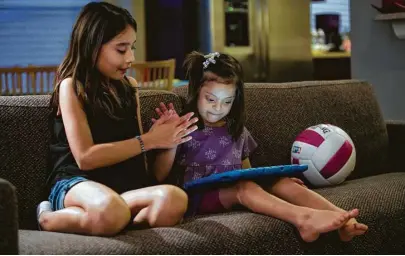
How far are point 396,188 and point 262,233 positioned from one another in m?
0.76

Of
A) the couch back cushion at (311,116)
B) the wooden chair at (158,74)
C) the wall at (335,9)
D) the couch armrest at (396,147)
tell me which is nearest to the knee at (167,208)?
the couch back cushion at (311,116)

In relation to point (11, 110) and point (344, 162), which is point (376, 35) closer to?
point (344, 162)

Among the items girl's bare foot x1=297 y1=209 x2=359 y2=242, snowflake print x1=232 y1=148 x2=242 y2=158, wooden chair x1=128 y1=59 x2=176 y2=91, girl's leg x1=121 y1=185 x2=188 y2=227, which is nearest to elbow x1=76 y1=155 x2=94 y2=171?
girl's leg x1=121 y1=185 x2=188 y2=227

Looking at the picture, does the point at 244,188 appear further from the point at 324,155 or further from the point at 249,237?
the point at 324,155

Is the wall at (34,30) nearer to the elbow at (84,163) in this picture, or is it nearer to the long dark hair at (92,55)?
the long dark hair at (92,55)

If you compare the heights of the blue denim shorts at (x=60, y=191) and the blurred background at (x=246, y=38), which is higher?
the blurred background at (x=246, y=38)

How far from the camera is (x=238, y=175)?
1956 mm

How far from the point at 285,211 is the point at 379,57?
9.64 ft

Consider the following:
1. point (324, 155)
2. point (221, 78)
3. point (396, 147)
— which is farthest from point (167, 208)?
point (396, 147)

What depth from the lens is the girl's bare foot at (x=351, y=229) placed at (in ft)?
6.20

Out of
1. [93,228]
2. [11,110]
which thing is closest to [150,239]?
[93,228]

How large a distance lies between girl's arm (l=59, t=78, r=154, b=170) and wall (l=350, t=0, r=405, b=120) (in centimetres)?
295

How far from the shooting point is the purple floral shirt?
219 cm

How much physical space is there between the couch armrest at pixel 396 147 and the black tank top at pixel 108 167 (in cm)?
135
